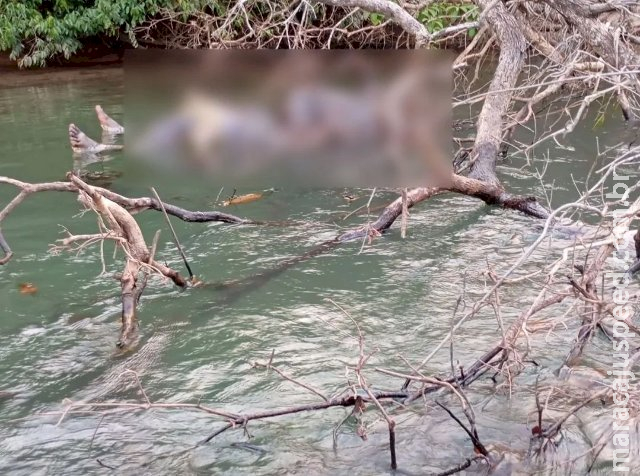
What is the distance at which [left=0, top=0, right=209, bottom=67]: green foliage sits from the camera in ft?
44.7

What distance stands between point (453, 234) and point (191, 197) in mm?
2446

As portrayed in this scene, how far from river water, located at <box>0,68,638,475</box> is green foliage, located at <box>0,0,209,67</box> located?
22.4ft

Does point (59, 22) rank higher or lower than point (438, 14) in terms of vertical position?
lower

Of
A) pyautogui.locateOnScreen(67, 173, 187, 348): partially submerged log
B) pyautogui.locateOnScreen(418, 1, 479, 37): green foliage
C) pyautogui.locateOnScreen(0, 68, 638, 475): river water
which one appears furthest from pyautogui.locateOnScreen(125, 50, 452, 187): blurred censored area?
pyautogui.locateOnScreen(418, 1, 479, 37): green foliage

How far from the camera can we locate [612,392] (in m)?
3.57

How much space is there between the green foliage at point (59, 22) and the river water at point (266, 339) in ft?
22.4

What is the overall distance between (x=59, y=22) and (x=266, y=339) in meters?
11.2

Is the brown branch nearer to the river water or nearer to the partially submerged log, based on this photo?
the river water

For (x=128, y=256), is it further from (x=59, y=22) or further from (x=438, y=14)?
(x=59, y=22)

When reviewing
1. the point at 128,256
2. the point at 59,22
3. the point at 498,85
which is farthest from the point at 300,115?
the point at 59,22

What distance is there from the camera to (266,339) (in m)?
4.70

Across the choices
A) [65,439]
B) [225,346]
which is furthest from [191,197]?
[65,439]

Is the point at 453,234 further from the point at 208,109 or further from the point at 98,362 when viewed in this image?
the point at 98,362

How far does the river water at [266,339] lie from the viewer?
3582mm
